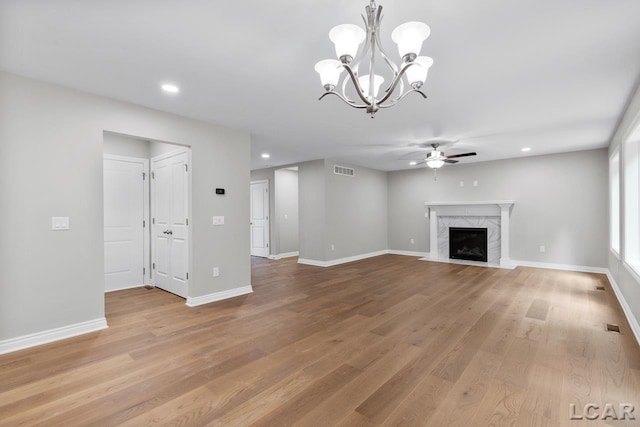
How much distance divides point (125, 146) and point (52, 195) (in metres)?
2.15

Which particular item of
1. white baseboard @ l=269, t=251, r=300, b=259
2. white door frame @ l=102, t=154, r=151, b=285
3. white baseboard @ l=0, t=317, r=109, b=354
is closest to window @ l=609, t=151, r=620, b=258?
white baseboard @ l=269, t=251, r=300, b=259

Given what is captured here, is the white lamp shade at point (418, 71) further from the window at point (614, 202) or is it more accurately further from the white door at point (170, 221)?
the window at point (614, 202)

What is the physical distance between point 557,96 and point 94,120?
16.5 ft

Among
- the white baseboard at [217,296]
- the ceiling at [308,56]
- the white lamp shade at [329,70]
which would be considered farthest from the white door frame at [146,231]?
the white lamp shade at [329,70]

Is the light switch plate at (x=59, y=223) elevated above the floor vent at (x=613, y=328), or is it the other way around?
the light switch plate at (x=59, y=223)

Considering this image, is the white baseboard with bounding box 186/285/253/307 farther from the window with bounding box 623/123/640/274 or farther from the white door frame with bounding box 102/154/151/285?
the window with bounding box 623/123/640/274

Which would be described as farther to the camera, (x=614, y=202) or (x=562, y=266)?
(x=562, y=266)

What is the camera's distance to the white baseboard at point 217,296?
12.9ft

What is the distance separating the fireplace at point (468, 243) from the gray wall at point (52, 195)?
687 cm

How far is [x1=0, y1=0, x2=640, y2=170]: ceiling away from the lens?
1.85 metres

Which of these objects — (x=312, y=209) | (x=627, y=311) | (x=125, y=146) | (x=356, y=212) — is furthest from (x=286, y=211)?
(x=627, y=311)

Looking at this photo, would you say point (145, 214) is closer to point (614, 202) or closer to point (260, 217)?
point (260, 217)

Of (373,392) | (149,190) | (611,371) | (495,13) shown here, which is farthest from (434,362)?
(149,190)

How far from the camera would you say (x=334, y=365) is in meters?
2.39
